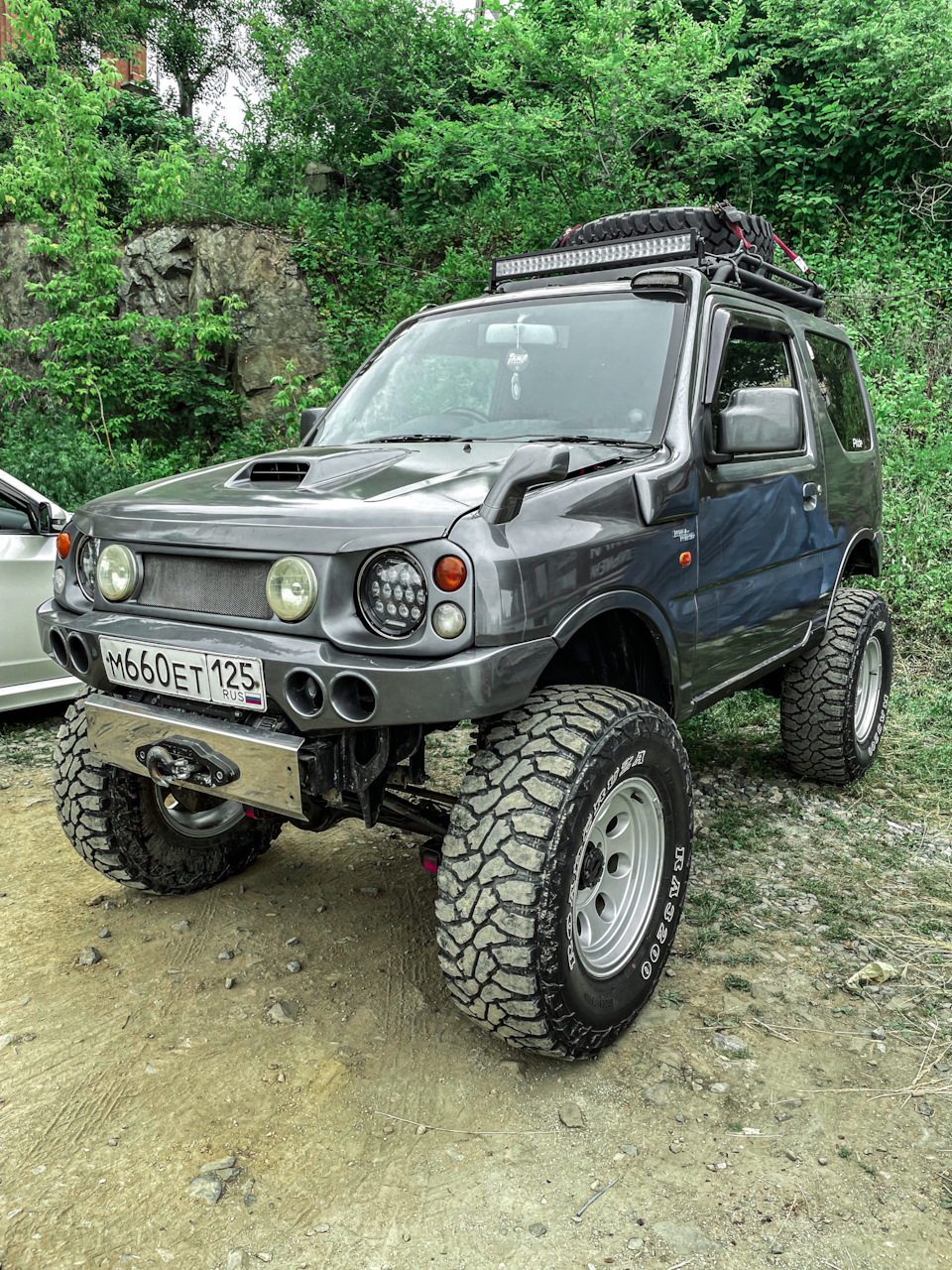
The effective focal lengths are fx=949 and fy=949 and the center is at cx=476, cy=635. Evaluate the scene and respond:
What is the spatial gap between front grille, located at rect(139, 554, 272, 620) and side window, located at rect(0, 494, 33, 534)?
9.33ft

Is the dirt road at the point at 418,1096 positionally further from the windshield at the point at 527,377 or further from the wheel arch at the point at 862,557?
the windshield at the point at 527,377

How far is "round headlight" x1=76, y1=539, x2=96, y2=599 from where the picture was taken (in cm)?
286

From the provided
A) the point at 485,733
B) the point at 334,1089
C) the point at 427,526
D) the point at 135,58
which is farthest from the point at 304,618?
the point at 135,58

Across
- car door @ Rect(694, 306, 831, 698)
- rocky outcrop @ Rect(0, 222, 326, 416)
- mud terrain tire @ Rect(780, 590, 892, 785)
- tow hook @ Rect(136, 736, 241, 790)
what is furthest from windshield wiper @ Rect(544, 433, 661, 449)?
rocky outcrop @ Rect(0, 222, 326, 416)

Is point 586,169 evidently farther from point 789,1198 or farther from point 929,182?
point 789,1198

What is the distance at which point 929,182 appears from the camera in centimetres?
1059

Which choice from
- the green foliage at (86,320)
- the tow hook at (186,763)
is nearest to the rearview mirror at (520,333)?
the tow hook at (186,763)

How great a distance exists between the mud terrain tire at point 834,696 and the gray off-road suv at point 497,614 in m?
0.47

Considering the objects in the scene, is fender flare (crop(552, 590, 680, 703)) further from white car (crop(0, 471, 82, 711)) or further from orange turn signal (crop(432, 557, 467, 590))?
white car (crop(0, 471, 82, 711))

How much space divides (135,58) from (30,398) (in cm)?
1023

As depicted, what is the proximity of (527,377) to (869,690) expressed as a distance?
271 centimetres

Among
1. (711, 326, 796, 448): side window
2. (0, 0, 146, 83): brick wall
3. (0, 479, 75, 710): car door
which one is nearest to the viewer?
(711, 326, 796, 448): side window

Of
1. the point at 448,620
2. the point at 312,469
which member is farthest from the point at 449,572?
the point at 312,469

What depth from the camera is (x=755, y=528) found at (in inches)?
139
